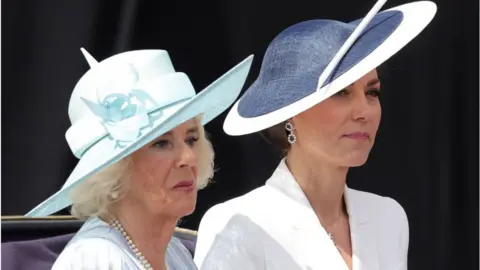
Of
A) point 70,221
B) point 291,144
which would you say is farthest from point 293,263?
point 70,221

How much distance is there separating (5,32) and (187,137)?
30.2 inches

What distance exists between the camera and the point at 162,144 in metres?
1.48

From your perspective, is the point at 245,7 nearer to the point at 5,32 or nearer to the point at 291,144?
the point at 5,32

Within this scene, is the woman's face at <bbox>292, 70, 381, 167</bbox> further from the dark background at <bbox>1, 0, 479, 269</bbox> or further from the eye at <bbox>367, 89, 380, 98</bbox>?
the dark background at <bbox>1, 0, 479, 269</bbox>

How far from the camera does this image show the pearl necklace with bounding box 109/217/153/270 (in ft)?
4.85

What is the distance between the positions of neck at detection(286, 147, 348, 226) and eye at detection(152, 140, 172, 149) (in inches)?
10.9

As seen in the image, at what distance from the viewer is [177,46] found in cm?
229

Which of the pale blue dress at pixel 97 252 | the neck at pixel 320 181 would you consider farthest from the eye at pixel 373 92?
the pale blue dress at pixel 97 252

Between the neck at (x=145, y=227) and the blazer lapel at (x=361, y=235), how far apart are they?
342mm

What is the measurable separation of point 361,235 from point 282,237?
0.16 meters

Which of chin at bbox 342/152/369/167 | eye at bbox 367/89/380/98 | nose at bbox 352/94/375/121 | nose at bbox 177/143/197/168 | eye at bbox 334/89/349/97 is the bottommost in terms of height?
chin at bbox 342/152/369/167

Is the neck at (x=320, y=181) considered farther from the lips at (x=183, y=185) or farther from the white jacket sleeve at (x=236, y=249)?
the lips at (x=183, y=185)

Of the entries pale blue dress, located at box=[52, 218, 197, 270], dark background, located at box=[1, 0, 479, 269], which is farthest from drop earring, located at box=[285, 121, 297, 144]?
dark background, located at box=[1, 0, 479, 269]

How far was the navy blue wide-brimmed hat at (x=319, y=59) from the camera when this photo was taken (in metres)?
1.55
